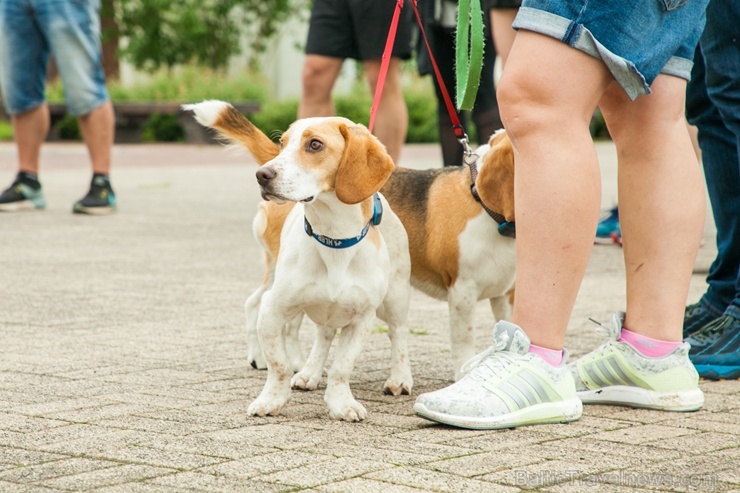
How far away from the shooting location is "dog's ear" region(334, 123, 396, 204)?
11.4 feet

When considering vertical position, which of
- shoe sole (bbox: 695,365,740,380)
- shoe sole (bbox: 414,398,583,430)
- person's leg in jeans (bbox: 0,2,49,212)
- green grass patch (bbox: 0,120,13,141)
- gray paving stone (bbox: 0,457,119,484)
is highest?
gray paving stone (bbox: 0,457,119,484)

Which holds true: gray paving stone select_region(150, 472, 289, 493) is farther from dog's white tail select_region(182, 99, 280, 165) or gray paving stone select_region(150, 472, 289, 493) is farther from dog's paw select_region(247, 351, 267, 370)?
dog's white tail select_region(182, 99, 280, 165)

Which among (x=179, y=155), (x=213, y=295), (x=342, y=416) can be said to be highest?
(x=342, y=416)

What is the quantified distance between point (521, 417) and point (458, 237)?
102cm

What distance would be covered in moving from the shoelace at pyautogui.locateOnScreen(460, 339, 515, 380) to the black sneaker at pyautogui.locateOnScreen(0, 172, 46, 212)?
6506mm

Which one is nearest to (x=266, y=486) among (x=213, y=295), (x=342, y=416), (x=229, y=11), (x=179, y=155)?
(x=342, y=416)

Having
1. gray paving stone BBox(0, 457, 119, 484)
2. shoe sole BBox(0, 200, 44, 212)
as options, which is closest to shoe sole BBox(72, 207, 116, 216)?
shoe sole BBox(0, 200, 44, 212)

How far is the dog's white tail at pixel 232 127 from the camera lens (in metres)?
4.09

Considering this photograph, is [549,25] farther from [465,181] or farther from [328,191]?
[465,181]

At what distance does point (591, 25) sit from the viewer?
3285mm

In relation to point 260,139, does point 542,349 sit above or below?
below

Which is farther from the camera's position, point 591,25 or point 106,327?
point 106,327

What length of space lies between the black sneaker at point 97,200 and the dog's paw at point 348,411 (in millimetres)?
6024

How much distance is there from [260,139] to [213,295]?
182 cm
